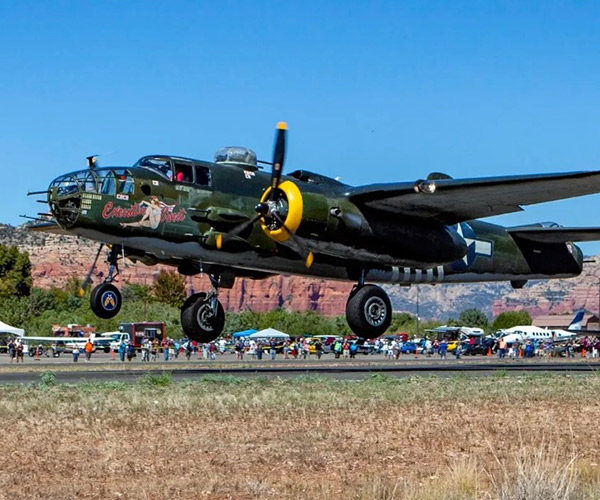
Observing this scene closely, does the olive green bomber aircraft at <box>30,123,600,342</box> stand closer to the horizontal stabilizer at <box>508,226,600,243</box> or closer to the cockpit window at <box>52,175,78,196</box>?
the cockpit window at <box>52,175,78,196</box>

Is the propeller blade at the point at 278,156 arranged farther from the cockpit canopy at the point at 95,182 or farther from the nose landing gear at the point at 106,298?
the nose landing gear at the point at 106,298

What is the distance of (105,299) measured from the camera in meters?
33.0

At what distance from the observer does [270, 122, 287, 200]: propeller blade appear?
29766 mm

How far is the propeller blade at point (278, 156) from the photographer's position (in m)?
29.8

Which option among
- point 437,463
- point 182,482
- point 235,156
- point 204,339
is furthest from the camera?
point 204,339

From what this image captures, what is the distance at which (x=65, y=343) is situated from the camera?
94.8 meters

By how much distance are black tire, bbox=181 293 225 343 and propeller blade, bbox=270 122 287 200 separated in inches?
305

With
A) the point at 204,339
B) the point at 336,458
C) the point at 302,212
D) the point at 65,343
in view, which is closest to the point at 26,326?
the point at 65,343

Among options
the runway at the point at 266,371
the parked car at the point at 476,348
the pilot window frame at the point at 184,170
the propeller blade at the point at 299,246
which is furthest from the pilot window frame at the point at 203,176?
the parked car at the point at 476,348

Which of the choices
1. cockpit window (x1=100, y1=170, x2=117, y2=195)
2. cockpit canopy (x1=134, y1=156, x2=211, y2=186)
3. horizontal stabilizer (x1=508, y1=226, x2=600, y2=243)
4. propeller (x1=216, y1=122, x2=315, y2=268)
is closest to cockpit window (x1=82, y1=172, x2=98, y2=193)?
cockpit window (x1=100, y1=170, x2=117, y2=195)

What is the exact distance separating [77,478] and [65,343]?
81.9m

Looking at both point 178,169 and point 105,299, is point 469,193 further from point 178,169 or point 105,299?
point 105,299

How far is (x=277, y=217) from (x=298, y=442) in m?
12.0

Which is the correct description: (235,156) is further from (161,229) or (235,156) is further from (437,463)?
(437,463)
